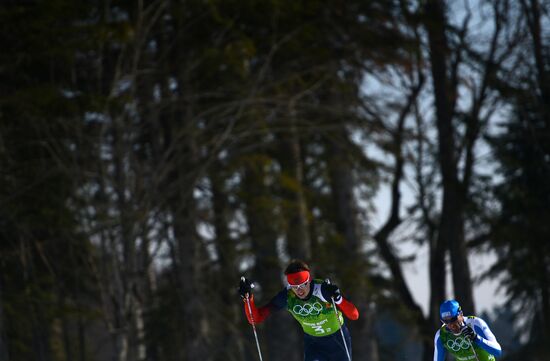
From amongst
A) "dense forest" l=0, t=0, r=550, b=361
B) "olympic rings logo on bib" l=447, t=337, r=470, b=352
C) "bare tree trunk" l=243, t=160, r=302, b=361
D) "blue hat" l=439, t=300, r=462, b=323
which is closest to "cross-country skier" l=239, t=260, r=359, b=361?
"blue hat" l=439, t=300, r=462, b=323

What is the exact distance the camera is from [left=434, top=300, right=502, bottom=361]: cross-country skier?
10016 millimetres

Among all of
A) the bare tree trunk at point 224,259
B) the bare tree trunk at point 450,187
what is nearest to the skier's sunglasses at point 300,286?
the bare tree trunk at point 224,259

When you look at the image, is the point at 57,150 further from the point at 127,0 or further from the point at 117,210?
the point at 127,0

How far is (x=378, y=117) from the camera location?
21938mm

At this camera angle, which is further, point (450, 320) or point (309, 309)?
point (309, 309)

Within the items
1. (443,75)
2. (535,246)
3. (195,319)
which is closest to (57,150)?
(195,319)

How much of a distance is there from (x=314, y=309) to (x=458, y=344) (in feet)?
5.16

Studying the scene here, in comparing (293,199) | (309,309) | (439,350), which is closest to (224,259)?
(293,199)

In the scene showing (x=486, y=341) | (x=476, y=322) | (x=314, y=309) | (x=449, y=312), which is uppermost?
(x=314, y=309)

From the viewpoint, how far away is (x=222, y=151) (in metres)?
19.6

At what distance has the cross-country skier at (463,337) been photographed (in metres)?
10.0

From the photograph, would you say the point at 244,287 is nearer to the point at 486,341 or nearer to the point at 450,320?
the point at 450,320

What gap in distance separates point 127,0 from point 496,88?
8.41m

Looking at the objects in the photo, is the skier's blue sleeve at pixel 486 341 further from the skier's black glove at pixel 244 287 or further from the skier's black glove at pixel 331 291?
the skier's black glove at pixel 244 287
